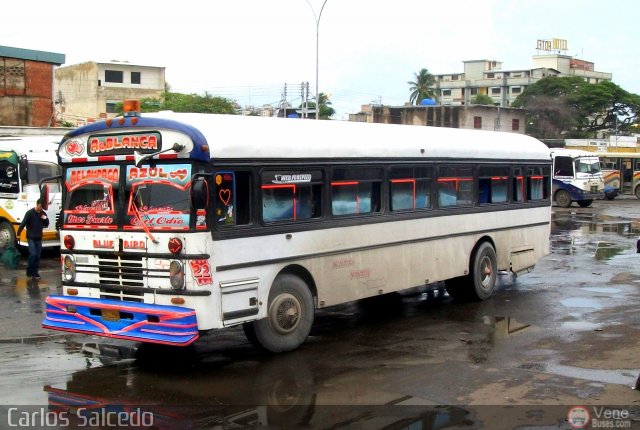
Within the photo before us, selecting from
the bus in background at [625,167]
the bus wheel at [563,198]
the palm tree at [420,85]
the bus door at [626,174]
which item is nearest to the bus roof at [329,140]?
the bus wheel at [563,198]

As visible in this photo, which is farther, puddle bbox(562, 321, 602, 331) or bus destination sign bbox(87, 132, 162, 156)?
puddle bbox(562, 321, 602, 331)

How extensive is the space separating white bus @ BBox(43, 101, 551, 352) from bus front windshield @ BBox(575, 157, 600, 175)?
103 ft

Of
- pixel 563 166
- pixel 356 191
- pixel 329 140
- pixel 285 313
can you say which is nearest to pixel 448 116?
pixel 563 166

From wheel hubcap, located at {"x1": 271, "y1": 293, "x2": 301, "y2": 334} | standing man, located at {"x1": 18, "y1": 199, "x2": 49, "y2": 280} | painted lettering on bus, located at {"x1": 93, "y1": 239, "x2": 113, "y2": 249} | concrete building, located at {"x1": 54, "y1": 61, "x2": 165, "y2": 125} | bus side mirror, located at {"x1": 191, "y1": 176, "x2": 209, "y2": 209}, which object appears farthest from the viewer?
concrete building, located at {"x1": 54, "y1": 61, "x2": 165, "y2": 125}

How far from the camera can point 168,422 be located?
23.3 ft

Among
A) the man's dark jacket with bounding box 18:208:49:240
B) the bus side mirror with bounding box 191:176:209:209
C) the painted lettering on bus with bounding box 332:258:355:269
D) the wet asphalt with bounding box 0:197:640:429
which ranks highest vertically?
the bus side mirror with bounding box 191:176:209:209

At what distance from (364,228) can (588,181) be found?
32.9 m

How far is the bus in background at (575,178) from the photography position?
40.9 meters

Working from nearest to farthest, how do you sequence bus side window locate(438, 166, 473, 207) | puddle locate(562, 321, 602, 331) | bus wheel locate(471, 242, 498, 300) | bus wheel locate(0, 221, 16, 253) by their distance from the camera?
puddle locate(562, 321, 602, 331) → bus side window locate(438, 166, 473, 207) → bus wheel locate(471, 242, 498, 300) → bus wheel locate(0, 221, 16, 253)

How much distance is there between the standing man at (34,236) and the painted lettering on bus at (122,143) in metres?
7.75

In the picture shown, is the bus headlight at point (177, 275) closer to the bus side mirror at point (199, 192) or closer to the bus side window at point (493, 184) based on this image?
the bus side mirror at point (199, 192)

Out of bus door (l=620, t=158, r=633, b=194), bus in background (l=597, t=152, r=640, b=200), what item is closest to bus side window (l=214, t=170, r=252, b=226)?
bus in background (l=597, t=152, r=640, b=200)

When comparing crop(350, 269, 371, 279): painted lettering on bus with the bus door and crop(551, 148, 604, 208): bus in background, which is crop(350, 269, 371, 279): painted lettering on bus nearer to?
crop(551, 148, 604, 208): bus in background

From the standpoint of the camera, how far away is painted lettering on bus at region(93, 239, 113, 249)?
9102 millimetres
